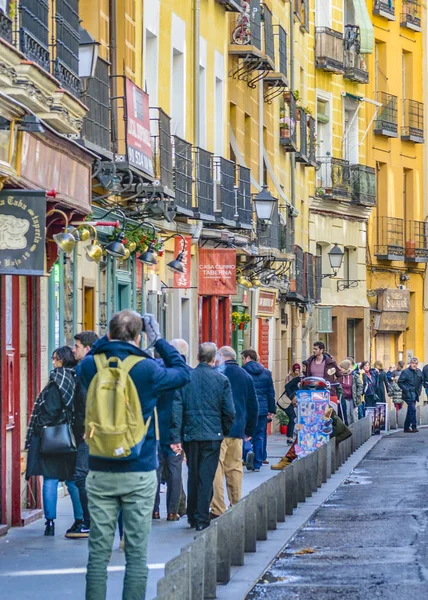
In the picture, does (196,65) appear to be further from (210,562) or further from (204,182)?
(210,562)

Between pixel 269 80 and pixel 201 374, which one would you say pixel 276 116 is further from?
pixel 201 374

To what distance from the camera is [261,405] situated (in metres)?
24.9

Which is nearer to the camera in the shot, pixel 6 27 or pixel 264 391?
pixel 6 27

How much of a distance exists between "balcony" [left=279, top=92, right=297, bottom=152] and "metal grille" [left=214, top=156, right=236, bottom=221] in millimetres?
11281

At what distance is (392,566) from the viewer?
42.8 ft

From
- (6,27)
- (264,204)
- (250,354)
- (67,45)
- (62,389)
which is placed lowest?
(62,389)

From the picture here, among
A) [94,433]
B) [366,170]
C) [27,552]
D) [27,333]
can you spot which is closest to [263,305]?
[366,170]

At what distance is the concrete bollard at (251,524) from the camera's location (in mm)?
13391

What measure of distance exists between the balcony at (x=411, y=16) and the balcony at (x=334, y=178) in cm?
756

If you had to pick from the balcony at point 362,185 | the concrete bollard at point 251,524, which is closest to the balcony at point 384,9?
the balcony at point 362,185

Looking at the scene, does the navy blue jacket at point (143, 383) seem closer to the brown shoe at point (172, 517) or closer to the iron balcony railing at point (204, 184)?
the brown shoe at point (172, 517)

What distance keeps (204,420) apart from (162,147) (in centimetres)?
904

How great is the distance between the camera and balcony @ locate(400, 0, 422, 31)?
178 feet

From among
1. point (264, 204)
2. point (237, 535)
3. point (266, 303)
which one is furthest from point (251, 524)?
point (266, 303)
